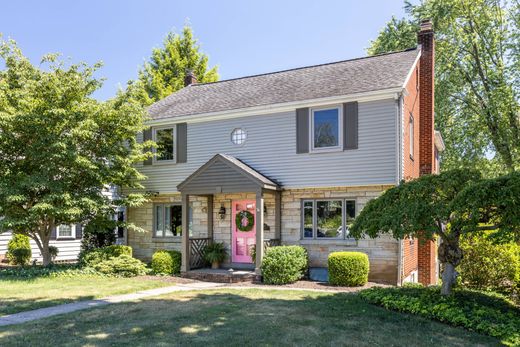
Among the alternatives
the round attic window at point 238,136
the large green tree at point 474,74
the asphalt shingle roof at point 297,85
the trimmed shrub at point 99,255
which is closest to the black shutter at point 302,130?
the asphalt shingle roof at point 297,85

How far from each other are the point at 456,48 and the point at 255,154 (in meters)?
15.2

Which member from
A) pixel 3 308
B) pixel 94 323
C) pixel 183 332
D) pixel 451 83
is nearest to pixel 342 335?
pixel 183 332

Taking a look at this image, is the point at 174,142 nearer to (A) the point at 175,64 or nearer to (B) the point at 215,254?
(B) the point at 215,254

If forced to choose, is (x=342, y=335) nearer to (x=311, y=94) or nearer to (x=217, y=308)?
(x=217, y=308)

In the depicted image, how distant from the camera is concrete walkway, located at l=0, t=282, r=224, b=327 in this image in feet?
24.7

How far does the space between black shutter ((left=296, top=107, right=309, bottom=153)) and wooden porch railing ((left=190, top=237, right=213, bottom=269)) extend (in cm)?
440

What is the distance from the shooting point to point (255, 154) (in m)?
14.1

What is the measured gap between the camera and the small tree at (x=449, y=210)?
731 centimetres

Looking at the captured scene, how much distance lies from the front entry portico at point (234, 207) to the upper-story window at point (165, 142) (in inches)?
81.3

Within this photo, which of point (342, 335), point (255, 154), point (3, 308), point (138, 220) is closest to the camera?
point (342, 335)

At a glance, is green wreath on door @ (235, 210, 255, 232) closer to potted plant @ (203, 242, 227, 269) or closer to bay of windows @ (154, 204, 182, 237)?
potted plant @ (203, 242, 227, 269)

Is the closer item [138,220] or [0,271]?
[0,271]

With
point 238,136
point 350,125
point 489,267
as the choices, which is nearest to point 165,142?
point 238,136

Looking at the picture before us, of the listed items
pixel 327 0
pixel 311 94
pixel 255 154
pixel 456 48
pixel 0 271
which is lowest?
pixel 0 271
